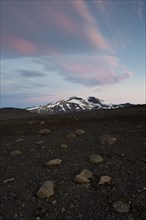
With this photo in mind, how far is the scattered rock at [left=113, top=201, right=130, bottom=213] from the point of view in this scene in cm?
664

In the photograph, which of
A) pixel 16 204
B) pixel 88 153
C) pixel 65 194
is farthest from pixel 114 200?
pixel 88 153

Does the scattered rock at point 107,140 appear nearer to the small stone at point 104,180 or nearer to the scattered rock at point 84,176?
the scattered rock at point 84,176

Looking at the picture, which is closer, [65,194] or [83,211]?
[83,211]

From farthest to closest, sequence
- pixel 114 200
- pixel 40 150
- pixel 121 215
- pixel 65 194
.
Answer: pixel 40 150
pixel 65 194
pixel 114 200
pixel 121 215

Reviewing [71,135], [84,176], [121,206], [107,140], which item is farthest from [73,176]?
[71,135]

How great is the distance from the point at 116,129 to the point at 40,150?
15.4 feet

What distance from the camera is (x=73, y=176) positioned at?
8766mm

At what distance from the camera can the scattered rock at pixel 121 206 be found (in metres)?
6.64

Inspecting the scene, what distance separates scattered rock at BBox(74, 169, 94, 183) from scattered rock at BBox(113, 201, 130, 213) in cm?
149

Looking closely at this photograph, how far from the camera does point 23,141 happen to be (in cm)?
1376

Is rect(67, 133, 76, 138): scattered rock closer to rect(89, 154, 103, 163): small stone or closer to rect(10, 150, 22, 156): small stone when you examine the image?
rect(10, 150, 22, 156): small stone

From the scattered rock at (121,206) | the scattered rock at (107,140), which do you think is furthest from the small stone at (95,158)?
the scattered rock at (121,206)

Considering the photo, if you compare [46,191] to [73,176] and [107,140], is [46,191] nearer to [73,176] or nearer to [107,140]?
[73,176]

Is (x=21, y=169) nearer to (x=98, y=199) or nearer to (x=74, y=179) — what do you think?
(x=74, y=179)
